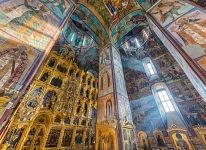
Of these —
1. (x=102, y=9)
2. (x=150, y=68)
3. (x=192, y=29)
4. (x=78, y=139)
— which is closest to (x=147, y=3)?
(x=192, y=29)

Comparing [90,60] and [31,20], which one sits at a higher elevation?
[90,60]

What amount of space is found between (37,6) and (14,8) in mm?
1347

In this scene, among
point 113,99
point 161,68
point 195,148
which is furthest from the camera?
point 161,68

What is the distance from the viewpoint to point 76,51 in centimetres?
1216

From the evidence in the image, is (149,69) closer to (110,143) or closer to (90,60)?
(110,143)

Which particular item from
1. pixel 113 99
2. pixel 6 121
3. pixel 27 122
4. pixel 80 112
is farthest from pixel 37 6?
pixel 80 112

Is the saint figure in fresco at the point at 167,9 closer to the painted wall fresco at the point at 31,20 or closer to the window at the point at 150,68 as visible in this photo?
the window at the point at 150,68

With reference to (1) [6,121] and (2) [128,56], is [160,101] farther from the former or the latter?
(1) [6,121]

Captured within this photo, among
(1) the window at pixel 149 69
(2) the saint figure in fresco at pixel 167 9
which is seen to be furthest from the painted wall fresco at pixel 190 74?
(1) the window at pixel 149 69

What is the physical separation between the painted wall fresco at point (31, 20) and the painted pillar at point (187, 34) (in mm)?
5609

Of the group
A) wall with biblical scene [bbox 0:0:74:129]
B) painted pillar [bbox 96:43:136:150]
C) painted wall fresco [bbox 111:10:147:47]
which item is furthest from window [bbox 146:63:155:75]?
wall with biblical scene [bbox 0:0:74:129]

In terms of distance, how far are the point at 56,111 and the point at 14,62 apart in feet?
19.8

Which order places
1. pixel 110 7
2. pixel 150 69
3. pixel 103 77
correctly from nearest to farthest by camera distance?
pixel 103 77
pixel 150 69
pixel 110 7

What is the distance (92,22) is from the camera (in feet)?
34.8
